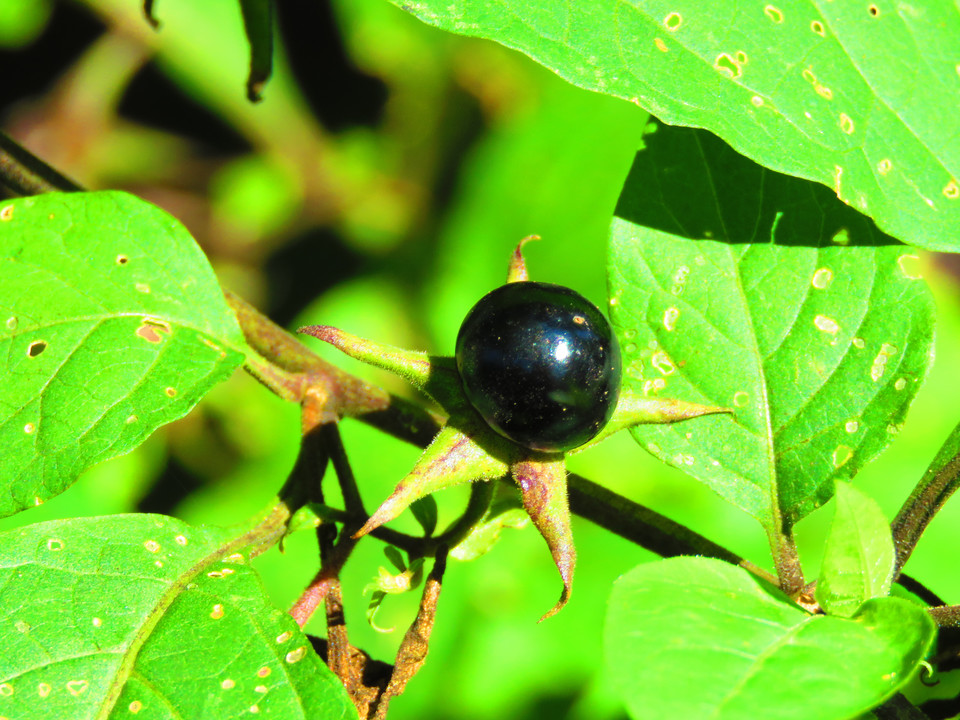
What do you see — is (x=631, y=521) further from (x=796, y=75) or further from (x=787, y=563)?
(x=796, y=75)

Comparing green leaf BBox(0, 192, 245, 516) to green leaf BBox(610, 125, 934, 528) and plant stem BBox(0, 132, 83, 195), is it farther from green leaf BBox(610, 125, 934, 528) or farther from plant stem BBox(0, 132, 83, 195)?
green leaf BBox(610, 125, 934, 528)

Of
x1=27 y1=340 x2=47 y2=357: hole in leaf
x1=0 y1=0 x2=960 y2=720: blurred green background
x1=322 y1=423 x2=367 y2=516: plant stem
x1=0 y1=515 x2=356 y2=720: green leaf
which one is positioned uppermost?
x1=322 y1=423 x2=367 y2=516: plant stem

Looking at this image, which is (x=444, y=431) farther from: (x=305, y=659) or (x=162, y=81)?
(x=162, y=81)

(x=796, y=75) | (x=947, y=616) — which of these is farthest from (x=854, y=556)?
(x=796, y=75)

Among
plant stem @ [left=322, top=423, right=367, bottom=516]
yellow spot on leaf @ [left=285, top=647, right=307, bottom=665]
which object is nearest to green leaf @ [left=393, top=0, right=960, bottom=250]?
plant stem @ [left=322, top=423, right=367, bottom=516]

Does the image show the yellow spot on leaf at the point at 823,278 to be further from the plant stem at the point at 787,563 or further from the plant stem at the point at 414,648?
the plant stem at the point at 414,648

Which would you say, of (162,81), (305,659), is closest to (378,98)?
(162,81)

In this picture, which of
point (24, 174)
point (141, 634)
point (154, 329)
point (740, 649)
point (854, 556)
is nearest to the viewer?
point (740, 649)
